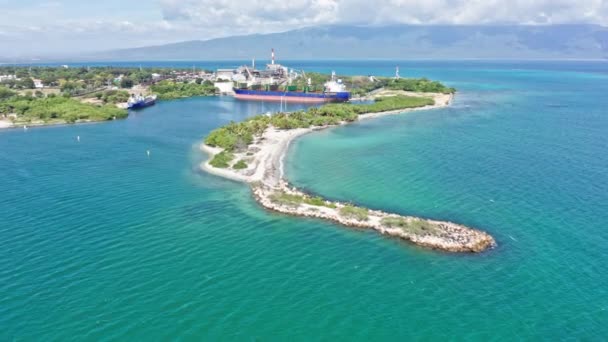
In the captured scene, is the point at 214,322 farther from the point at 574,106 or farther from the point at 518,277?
the point at 574,106

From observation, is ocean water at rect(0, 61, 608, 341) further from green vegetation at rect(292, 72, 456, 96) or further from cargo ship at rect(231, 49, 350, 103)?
green vegetation at rect(292, 72, 456, 96)

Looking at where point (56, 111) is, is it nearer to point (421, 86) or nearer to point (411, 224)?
point (411, 224)

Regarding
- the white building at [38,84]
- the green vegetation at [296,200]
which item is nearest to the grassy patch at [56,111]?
the white building at [38,84]

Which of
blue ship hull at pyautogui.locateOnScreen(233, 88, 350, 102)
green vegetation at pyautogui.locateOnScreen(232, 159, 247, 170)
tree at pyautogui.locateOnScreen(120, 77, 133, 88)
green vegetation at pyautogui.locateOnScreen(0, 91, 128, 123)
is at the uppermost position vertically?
tree at pyautogui.locateOnScreen(120, 77, 133, 88)

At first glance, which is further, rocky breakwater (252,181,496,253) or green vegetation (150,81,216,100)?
green vegetation (150,81,216,100)

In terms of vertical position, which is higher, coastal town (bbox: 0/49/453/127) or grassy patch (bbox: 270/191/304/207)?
coastal town (bbox: 0/49/453/127)

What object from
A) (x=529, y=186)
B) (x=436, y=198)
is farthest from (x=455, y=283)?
(x=529, y=186)

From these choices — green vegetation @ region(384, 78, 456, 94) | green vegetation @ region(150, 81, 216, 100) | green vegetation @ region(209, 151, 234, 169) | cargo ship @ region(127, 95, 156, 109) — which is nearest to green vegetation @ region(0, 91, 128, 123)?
cargo ship @ region(127, 95, 156, 109)
